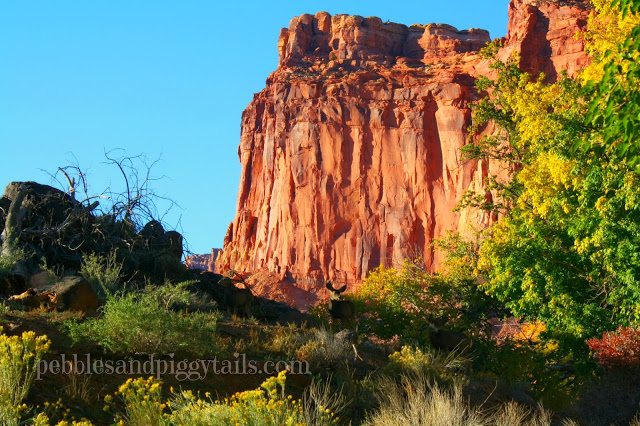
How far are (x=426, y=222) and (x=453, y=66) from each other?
16.7m

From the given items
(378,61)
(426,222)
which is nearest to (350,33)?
(378,61)

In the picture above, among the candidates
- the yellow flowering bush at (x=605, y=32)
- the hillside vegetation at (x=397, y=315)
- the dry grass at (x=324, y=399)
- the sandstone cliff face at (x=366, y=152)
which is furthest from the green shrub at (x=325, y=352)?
the sandstone cliff face at (x=366, y=152)

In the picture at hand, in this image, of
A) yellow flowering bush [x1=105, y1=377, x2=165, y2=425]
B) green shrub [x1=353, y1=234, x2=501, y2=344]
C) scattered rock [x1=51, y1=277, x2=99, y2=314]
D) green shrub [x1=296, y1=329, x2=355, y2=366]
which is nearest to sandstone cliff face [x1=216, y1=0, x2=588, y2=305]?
green shrub [x1=353, y1=234, x2=501, y2=344]

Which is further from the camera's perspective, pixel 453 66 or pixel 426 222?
pixel 453 66

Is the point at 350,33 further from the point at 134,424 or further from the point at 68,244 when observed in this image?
the point at 134,424

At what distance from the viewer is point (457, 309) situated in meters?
18.5

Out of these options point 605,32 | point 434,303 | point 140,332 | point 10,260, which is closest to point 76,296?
point 140,332

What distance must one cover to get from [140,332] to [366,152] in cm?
5824

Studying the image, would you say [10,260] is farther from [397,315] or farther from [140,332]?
[397,315]

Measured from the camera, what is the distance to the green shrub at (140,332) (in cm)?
917

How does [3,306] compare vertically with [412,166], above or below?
below

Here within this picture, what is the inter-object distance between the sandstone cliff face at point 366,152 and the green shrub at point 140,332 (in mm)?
47325

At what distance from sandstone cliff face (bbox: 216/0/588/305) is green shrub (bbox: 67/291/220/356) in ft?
155

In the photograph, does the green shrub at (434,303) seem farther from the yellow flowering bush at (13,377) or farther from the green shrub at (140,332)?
the yellow flowering bush at (13,377)
